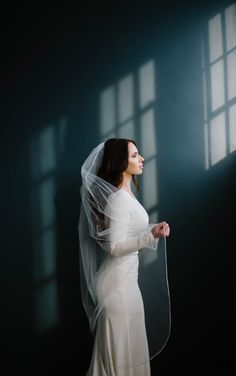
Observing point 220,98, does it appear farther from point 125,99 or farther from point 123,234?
point 123,234

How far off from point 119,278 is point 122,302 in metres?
0.12

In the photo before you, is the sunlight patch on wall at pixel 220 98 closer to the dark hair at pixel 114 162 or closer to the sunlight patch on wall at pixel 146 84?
the sunlight patch on wall at pixel 146 84

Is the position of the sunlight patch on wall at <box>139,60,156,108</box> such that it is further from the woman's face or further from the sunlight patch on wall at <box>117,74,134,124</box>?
the woman's face

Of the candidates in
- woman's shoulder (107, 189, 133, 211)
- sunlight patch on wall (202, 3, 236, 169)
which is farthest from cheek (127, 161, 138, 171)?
sunlight patch on wall (202, 3, 236, 169)

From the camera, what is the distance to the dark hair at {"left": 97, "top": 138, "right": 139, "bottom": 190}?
2.55 m

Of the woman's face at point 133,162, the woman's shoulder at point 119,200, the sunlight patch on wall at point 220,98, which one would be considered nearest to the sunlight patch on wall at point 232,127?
the sunlight patch on wall at point 220,98

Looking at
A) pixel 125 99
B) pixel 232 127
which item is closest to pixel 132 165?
→ pixel 125 99

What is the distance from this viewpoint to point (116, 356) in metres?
2.39

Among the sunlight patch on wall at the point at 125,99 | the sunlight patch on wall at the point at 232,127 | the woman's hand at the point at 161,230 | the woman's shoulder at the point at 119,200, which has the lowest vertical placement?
the woman's hand at the point at 161,230

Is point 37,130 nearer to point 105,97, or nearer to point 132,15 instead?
point 105,97

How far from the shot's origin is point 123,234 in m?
2.40

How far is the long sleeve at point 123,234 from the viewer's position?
2.36 m

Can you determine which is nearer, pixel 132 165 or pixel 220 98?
pixel 132 165

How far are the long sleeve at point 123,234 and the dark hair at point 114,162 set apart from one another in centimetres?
16
